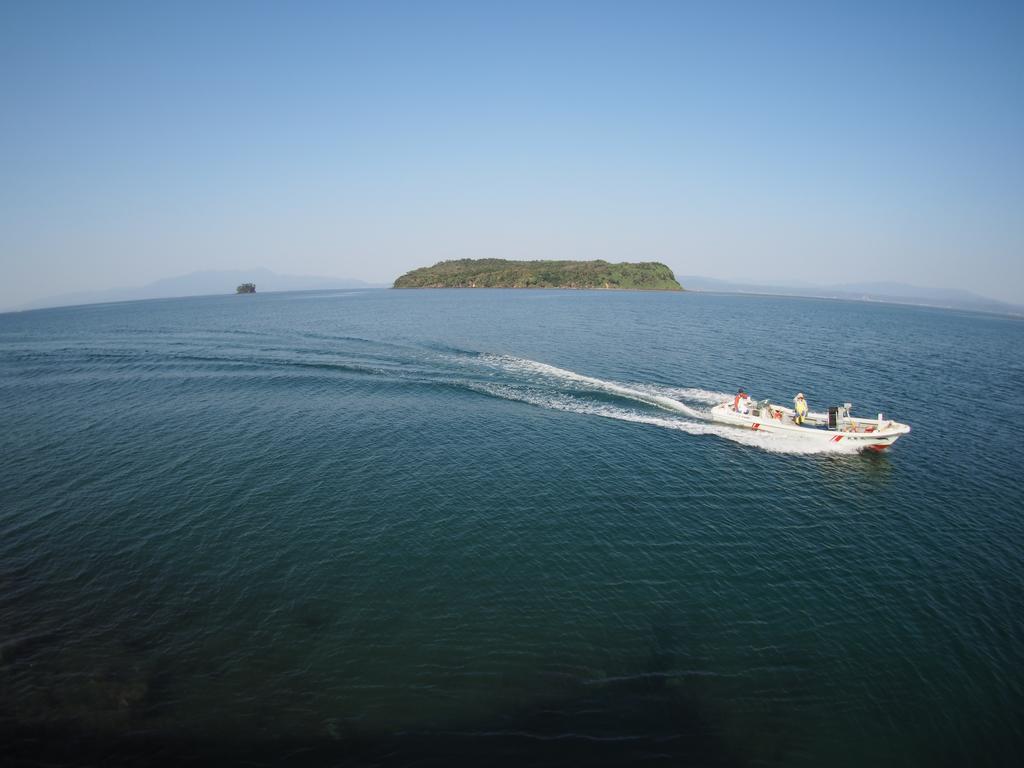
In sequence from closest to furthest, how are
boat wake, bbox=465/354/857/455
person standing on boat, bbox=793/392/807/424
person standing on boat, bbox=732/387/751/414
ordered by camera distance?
1. boat wake, bbox=465/354/857/455
2. person standing on boat, bbox=793/392/807/424
3. person standing on boat, bbox=732/387/751/414

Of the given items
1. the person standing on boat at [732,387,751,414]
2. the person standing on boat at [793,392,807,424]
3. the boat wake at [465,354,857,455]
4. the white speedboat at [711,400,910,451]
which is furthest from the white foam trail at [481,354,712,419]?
the person standing on boat at [793,392,807,424]

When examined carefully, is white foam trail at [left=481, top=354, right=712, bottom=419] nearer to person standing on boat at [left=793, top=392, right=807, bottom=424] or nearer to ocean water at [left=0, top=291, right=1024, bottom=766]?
ocean water at [left=0, top=291, right=1024, bottom=766]

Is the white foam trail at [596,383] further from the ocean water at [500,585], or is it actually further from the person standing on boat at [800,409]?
the person standing on boat at [800,409]

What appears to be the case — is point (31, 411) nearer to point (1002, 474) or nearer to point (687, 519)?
point (687, 519)

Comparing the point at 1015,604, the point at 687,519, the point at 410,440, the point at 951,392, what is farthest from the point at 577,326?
the point at 1015,604

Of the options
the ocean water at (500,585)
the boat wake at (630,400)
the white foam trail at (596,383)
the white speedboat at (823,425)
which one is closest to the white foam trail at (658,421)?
the boat wake at (630,400)

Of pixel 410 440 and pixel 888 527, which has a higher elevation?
pixel 410 440
